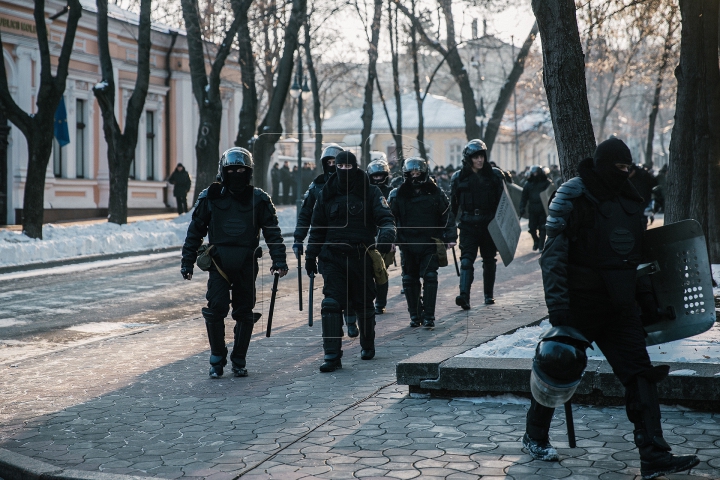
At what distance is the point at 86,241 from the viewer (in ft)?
64.5

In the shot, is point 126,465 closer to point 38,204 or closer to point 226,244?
point 226,244

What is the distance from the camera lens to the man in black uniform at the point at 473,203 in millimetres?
11266

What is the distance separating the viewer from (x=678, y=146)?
1189cm

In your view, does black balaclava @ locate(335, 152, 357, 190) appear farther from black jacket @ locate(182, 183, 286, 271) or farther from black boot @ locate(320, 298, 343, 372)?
black boot @ locate(320, 298, 343, 372)

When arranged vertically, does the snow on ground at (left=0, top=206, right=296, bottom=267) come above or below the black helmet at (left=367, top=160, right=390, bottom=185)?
below

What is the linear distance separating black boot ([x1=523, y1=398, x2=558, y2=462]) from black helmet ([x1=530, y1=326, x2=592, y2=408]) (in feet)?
0.39

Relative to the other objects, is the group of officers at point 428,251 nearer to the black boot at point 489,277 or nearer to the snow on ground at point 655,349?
the black boot at point 489,277

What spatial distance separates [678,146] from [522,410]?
6.66m

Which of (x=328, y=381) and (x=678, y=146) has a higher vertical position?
(x=678, y=146)

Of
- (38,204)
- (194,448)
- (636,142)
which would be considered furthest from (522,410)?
(636,142)

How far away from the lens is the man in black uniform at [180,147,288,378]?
310 inches

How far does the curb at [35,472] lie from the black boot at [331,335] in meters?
2.89

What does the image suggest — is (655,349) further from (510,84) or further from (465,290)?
(510,84)

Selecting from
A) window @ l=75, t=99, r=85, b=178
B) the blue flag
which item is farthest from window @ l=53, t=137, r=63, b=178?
the blue flag
